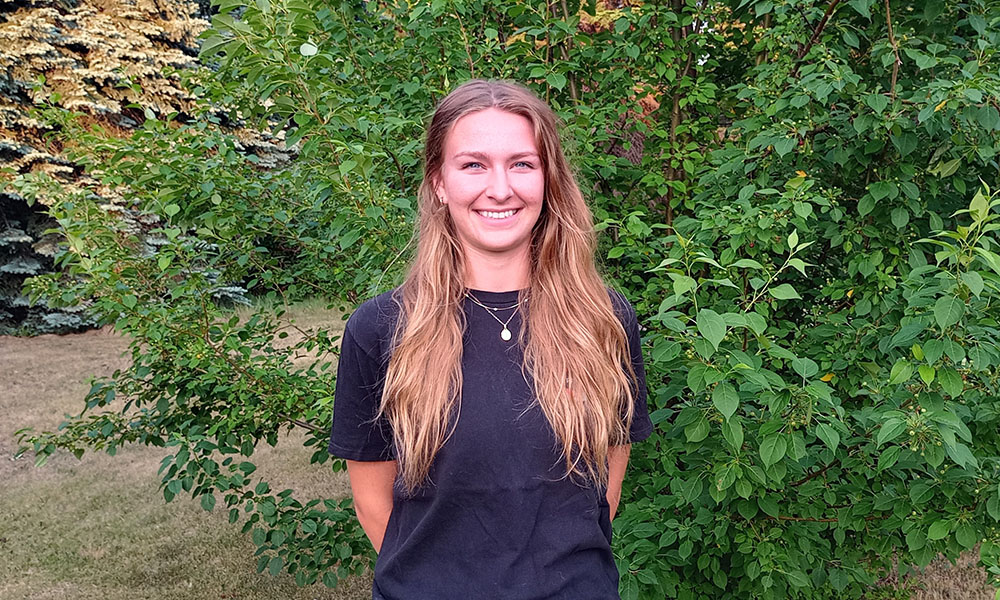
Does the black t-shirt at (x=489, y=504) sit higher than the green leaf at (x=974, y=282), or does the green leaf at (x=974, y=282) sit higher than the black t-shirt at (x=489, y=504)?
the green leaf at (x=974, y=282)

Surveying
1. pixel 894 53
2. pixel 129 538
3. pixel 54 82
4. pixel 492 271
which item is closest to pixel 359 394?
pixel 492 271

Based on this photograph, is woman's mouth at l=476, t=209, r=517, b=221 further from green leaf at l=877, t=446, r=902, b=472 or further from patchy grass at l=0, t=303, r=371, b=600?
patchy grass at l=0, t=303, r=371, b=600

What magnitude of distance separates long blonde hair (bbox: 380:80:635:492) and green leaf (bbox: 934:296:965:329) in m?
0.63

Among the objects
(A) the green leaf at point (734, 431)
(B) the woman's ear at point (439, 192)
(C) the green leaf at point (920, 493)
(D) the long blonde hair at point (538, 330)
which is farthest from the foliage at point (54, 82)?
(C) the green leaf at point (920, 493)

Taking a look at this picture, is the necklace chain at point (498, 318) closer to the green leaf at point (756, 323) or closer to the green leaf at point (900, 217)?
the green leaf at point (756, 323)

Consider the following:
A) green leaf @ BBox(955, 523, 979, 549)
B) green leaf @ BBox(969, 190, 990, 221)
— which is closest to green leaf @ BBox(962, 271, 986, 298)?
green leaf @ BBox(969, 190, 990, 221)

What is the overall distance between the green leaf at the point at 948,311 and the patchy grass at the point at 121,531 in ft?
9.33

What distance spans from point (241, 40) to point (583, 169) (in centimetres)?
111

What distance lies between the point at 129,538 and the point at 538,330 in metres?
4.31

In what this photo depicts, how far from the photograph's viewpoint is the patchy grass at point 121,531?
418 cm

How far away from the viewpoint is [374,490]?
1.76m

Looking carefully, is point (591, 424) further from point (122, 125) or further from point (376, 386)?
point (122, 125)

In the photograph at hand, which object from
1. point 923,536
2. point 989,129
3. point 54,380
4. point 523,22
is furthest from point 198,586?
point 54,380

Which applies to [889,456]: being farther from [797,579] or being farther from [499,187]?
[499,187]
